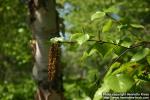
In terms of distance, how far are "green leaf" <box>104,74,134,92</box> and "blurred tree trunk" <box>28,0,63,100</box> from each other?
7.23ft

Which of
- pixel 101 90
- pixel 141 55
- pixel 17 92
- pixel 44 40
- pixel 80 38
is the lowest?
pixel 17 92

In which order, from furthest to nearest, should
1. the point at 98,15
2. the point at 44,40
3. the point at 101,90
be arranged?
the point at 44,40, the point at 98,15, the point at 101,90

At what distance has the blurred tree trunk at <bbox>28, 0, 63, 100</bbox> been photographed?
4242mm

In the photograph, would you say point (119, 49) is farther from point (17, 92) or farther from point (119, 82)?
point (17, 92)

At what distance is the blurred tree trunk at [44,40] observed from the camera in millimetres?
4242

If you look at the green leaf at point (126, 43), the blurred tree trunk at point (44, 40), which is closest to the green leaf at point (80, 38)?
the green leaf at point (126, 43)

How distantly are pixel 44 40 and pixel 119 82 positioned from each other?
2.34m

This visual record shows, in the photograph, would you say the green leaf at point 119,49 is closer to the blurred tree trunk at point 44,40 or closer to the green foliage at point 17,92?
the blurred tree trunk at point 44,40

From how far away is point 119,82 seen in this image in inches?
78.2

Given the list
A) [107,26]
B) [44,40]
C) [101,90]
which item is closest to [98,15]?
[107,26]

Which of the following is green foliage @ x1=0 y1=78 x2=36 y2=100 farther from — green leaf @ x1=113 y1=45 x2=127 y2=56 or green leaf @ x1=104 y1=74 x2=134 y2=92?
green leaf @ x1=104 y1=74 x2=134 y2=92

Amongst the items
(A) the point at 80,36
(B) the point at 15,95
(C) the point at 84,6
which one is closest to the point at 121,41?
(A) the point at 80,36

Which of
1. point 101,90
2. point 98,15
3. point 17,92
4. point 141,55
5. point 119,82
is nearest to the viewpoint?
point 119,82

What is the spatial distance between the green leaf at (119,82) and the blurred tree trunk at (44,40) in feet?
7.23
